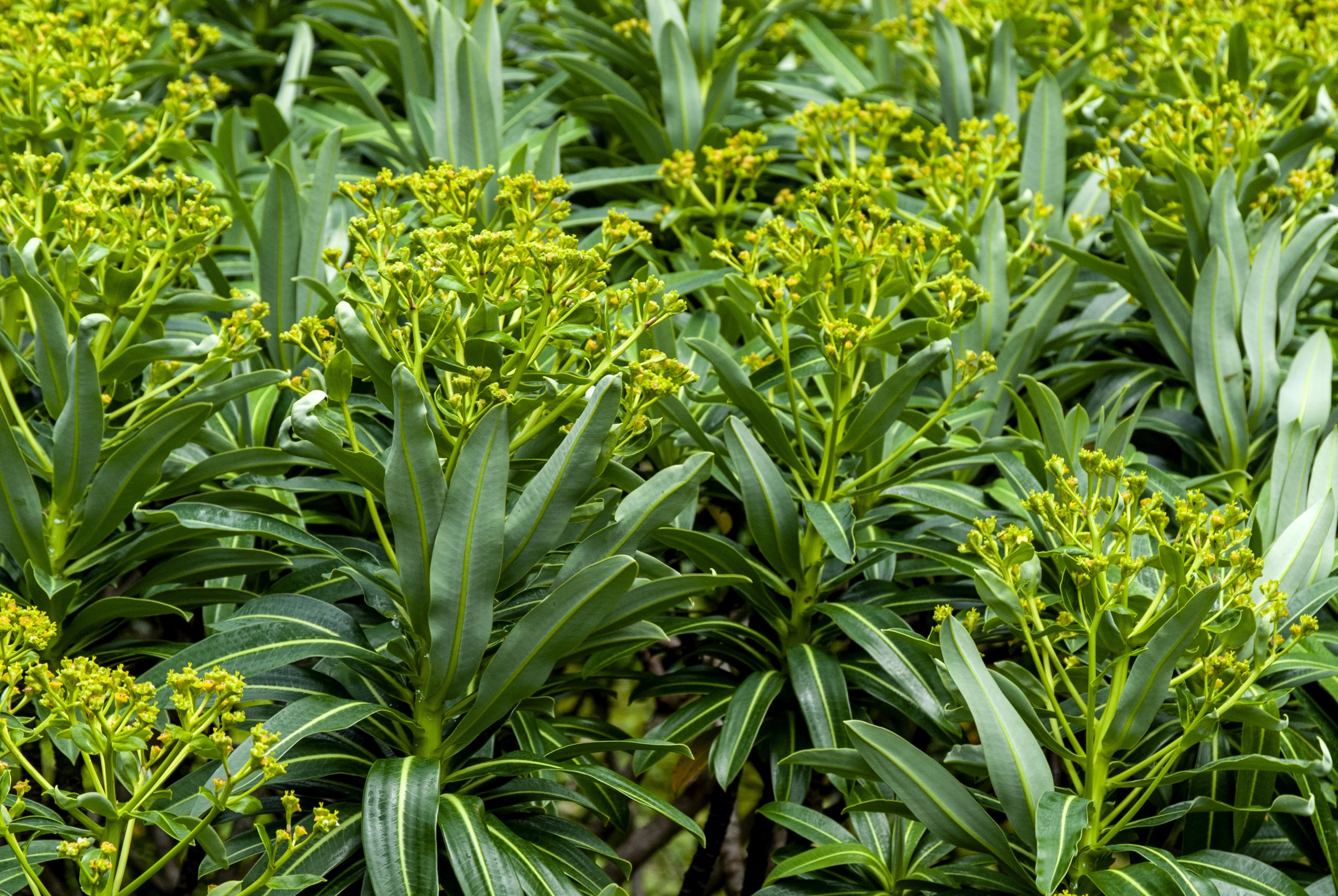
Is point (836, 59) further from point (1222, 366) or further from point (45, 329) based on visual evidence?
point (45, 329)

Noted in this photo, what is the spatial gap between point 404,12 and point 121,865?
2058 mm

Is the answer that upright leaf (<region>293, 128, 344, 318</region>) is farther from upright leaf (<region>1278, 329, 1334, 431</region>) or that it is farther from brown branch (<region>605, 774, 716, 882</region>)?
upright leaf (<region>1278, 329, 1334, 431</region>)

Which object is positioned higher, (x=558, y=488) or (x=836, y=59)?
(x=836, y=59)

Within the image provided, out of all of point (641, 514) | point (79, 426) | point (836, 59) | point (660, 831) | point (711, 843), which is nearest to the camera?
point (641, 514)

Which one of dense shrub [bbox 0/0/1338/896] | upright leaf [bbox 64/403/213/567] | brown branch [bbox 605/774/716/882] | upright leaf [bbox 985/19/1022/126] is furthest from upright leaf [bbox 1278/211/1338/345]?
upright leaf [bbox 64/403/213/567]

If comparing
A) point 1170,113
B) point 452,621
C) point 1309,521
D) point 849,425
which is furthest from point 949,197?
point 452,621

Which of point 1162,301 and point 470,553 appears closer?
point 470,553

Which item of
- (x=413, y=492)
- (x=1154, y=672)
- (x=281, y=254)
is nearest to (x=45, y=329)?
(x=281, y=254)

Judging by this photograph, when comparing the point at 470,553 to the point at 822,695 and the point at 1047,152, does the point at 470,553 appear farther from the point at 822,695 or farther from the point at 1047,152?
the point at 1047,152

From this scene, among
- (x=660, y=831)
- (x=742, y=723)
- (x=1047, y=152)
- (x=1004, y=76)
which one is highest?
→ (x=1004, y=76)

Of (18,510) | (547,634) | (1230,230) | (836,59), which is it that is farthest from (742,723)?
(836,59)

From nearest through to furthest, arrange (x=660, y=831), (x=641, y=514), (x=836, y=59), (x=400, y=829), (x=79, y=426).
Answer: (x=400, y=829) < (x=641, y=514) < (x=79, y=426) < (x=660, y=831) < (x=836, y=59)

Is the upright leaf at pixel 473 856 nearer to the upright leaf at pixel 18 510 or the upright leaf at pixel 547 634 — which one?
the upright leaf at pixel 547 634

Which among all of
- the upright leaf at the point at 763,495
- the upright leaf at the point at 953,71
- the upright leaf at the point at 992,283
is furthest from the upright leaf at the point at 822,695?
the upright leaf at the point at 953,71
